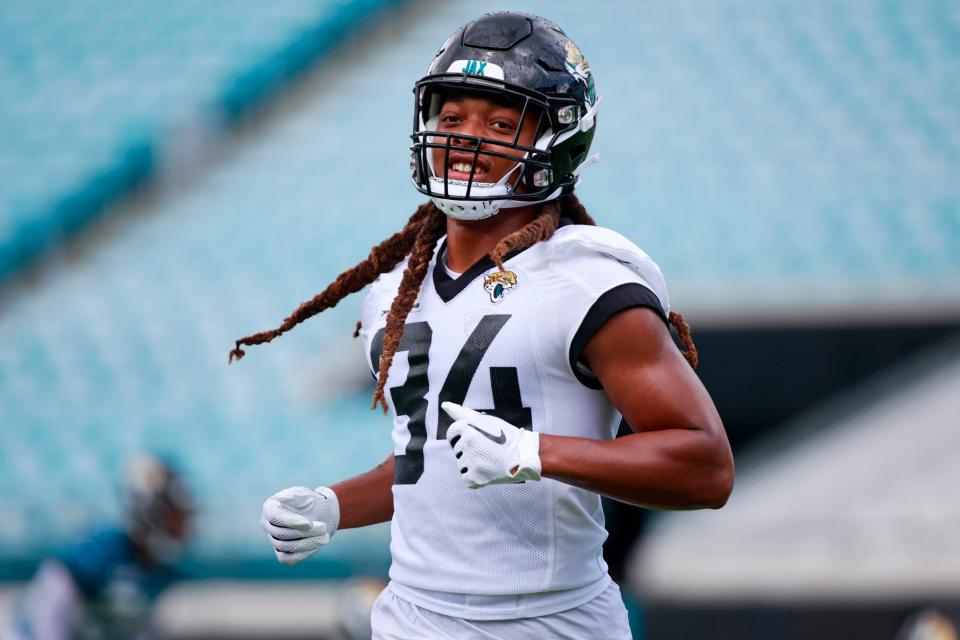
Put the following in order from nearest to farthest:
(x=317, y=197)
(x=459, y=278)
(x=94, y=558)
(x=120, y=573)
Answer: (x=459, y=278)
(x=94, y=558)
(x=120, y=573)
(x=317, y=197)

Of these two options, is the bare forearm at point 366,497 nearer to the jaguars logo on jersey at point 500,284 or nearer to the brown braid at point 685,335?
the jaguars logo on jersey at point 500,284

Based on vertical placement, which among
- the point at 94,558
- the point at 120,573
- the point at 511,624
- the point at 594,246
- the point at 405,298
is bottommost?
the point at 120,573

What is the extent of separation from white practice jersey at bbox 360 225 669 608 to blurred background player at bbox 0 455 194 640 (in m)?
2.73

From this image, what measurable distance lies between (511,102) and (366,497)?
0.90 meters

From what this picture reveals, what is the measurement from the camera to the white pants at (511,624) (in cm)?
239

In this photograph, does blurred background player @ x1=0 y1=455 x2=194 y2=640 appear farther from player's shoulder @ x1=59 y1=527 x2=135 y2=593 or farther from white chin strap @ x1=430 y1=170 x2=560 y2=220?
white chin strap @ x1=430 y1=170 x2=560 y2=220

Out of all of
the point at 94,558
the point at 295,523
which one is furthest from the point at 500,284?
the point at 94,558

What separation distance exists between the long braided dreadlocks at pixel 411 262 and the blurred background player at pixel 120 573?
7.67ft

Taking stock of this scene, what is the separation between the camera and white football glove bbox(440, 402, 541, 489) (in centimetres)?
212

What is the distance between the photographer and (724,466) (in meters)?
2.25

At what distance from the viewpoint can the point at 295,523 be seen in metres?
2.55

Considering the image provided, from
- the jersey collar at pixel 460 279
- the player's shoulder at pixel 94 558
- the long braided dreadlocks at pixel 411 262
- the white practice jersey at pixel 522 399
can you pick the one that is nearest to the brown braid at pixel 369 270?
the long braided dreadlocks at pixel 411 262

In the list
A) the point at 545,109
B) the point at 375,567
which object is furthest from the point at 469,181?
the point at 375,567

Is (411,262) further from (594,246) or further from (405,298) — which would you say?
(594,246)
